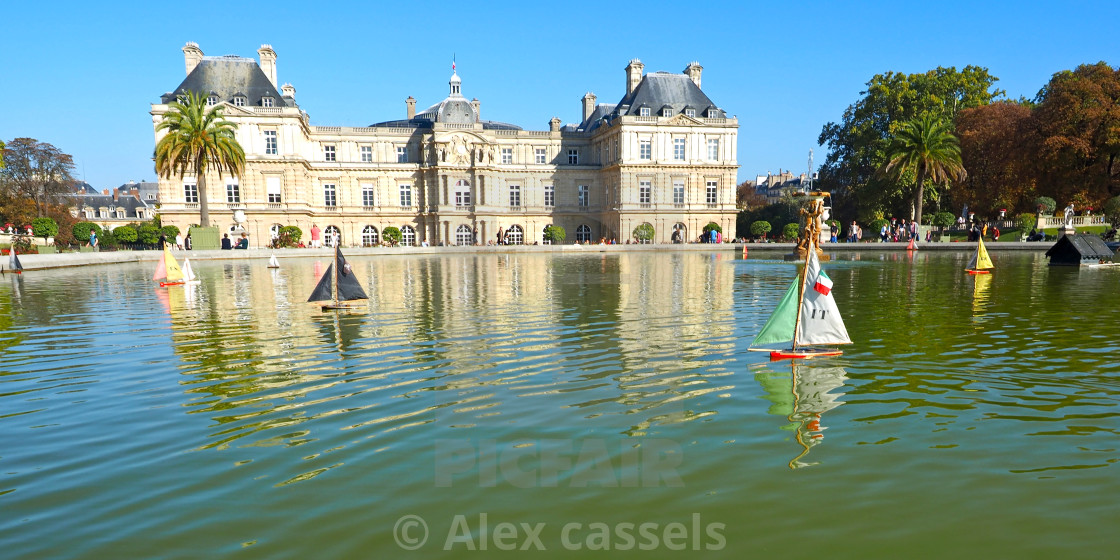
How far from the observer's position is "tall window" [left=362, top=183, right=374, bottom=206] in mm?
63250

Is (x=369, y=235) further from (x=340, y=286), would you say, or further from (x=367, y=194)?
(x=340, y=286)

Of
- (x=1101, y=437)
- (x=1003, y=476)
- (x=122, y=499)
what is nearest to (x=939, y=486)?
(x=1003, y=476)

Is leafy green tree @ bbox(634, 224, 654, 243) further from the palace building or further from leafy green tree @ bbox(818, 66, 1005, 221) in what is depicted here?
leafy green tree @ bbox(818, 66, 1005, 221)

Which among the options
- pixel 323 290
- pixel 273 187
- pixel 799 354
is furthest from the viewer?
pixel 273 187

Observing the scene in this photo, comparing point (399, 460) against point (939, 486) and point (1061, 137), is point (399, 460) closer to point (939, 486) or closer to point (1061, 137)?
point (939, 486)

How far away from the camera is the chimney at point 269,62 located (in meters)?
58.6

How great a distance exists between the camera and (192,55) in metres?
56.6

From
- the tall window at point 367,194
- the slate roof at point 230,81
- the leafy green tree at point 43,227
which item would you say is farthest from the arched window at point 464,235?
the leafy green tree at point 43,227

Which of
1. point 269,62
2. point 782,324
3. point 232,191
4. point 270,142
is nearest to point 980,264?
point 782,324

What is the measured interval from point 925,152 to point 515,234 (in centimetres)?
3672

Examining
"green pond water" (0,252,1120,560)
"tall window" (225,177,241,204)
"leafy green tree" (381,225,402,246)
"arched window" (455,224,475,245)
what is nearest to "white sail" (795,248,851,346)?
"green pond water" (0,252,1120,560)

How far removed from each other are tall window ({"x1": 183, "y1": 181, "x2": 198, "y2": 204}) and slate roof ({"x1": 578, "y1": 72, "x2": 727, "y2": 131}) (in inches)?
1490

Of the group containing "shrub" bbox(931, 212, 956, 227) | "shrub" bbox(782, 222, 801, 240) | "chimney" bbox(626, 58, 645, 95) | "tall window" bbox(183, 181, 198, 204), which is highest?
"chimney" bbox(626, 58, 645, 95)

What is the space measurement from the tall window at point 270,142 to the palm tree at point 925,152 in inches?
1965
